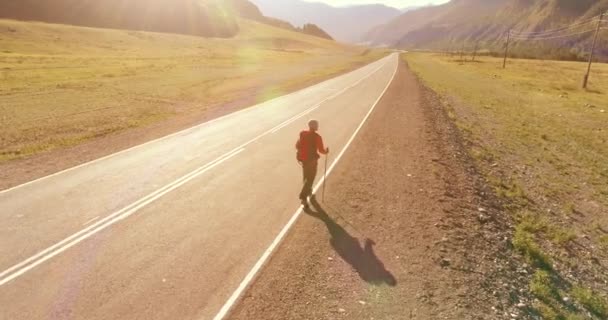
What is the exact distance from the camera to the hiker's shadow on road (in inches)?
291

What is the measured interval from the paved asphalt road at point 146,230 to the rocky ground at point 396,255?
28.8 inches

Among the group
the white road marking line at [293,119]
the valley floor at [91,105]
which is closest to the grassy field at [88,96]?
the valley floor at [91,105]

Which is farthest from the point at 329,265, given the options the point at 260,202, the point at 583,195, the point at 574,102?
the point at 574,102

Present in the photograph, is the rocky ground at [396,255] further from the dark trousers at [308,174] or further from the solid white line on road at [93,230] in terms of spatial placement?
the solid white line on road at [93,230]

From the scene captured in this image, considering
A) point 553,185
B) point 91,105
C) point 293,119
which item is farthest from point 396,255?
point 91,105

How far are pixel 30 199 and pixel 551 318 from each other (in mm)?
11046

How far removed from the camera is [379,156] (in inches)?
601

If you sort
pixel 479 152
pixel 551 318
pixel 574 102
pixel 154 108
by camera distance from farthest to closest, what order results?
1. pixel 574 102
2. pixel 154 108
3. pixel 479 152
4. pixel 551 318

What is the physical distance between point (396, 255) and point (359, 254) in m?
0.69

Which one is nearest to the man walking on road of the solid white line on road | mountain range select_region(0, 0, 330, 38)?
the solid white line on road

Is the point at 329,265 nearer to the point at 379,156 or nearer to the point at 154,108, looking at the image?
the point at 379,156

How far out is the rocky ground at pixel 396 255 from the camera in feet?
21.7

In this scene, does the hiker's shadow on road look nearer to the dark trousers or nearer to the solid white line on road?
the dark trousers

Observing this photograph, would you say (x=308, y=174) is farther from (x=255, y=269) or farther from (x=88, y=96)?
(x=88, y=96)
